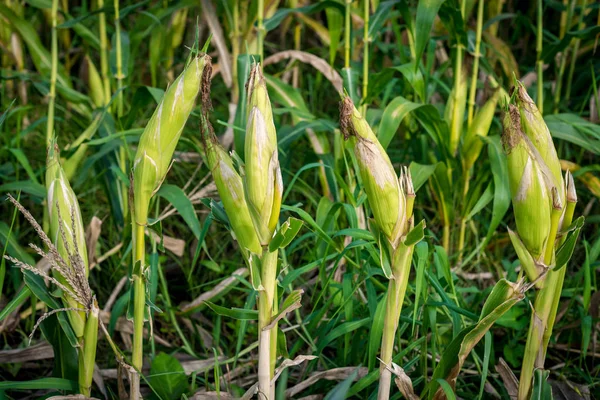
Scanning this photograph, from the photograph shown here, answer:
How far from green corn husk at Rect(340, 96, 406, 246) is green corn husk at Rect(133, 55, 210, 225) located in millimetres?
208

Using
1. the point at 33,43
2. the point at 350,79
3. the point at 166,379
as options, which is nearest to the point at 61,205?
the point at 166,379

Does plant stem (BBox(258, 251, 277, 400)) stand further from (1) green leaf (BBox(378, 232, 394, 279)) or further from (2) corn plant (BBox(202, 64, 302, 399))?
(1) green leaf (BBox(378, 232, 394, 279))

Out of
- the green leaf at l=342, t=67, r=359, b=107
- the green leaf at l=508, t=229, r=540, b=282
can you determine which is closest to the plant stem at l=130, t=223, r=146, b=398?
the green leaf at l=508, t=229, r=540, b=282

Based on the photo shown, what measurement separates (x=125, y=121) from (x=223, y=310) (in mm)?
831

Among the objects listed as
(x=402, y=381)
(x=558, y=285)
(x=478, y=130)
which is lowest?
(x=402, y=381)

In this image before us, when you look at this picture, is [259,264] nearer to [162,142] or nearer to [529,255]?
[162,142]

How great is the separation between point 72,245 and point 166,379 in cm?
35

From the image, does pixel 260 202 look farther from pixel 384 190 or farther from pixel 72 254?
pixel 72 254

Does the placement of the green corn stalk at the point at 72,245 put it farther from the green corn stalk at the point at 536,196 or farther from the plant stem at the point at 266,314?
the green corn stalk at the point at 536,196

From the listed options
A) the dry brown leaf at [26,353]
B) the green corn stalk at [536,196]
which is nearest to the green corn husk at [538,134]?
the green corn stalk at [536,196]

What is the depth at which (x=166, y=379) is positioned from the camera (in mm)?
1276

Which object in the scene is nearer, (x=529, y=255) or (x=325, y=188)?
(x=529, y=255)

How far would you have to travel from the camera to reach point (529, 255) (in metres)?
1.00

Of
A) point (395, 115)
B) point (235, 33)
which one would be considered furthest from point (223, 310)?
point (235, 33)
